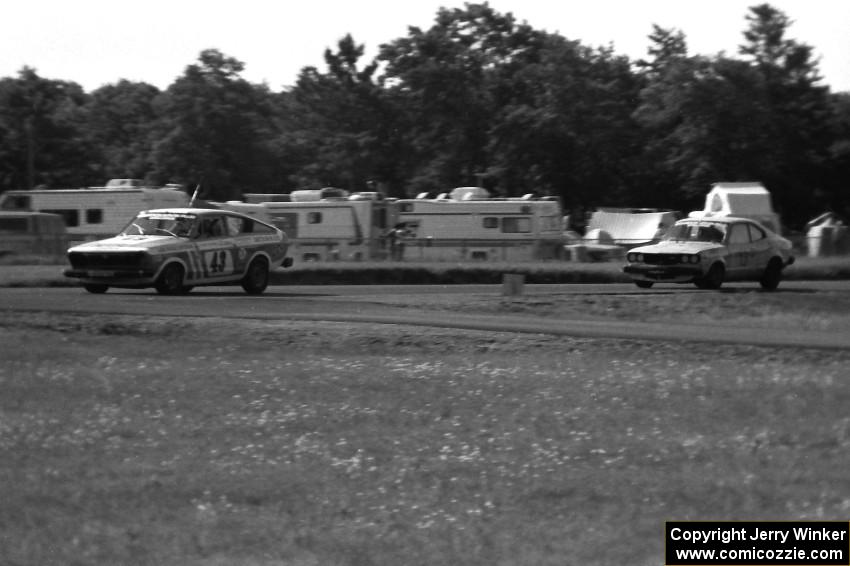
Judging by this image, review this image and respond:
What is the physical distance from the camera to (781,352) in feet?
51.0

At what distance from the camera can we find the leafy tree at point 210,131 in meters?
77.5

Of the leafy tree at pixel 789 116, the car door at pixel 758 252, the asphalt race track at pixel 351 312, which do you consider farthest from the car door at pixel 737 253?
the leafy tree at pixel 789 116

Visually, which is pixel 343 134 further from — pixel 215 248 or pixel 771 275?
pixel 215 248

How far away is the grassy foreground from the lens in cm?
762

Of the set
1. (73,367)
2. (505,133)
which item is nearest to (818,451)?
(73,367)

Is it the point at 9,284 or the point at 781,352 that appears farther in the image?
the point at 9,284

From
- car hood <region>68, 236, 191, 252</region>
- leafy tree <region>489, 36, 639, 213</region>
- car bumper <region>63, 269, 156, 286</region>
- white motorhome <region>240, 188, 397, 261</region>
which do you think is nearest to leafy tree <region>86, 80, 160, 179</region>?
leafy tree <region>489, 36, 639, 213</region>

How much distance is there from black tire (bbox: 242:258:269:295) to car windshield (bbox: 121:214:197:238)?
1.40 m

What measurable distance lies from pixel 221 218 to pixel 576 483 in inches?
646

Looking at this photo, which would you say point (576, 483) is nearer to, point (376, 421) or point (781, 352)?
point (376, 421)

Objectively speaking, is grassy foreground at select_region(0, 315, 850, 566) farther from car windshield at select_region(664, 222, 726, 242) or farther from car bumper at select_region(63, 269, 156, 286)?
car windshield at select_region(664, 222, 726, 242)

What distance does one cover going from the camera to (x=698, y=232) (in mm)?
27891

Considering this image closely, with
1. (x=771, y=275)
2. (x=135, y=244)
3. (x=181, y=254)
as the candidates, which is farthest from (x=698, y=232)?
(x=135, y=244)

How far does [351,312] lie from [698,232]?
1054cm
